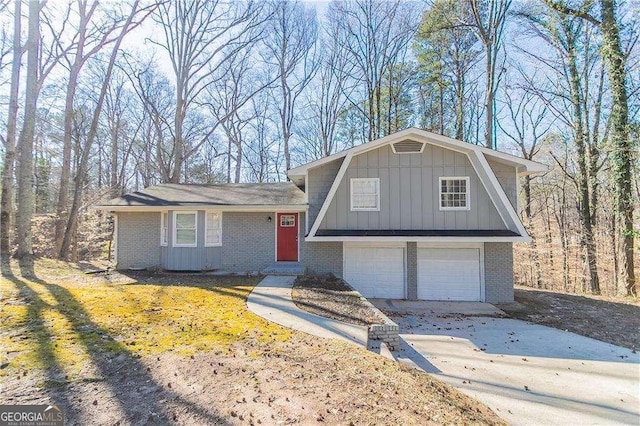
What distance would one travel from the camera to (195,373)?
3.98m

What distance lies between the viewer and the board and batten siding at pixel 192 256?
37.9 feet

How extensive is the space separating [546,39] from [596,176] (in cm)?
725

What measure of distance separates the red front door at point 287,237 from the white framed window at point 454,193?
5.37 metres

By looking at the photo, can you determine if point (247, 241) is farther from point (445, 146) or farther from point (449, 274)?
point (445, 146)

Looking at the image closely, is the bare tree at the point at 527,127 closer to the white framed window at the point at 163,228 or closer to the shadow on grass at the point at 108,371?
the white framed window at the point at 163,228

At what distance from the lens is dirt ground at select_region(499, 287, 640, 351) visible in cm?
781

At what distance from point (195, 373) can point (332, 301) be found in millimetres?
4310

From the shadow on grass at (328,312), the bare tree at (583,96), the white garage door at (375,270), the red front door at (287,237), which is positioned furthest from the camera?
the bare tree at (583,96)

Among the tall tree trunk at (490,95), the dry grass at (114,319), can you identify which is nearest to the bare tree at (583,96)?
the tall tree trunk at (490,95)

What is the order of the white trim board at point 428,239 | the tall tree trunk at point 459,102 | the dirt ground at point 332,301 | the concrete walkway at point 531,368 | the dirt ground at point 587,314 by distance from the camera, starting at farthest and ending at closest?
the tall tree trunk at point 459,102 → the white trim board at point 428,239 → the dirt ground at point 587,314 → the dirt ground at point 332,301 → the concrete walkway at point 531,368

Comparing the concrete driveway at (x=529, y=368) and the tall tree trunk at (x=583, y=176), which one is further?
the tall tree trunk at (x=583, y=176)

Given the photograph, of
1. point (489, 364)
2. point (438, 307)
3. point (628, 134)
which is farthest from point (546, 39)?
point (489, 364)

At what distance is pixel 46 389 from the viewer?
353 cm

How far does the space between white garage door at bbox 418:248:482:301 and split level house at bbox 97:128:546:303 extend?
3cm
